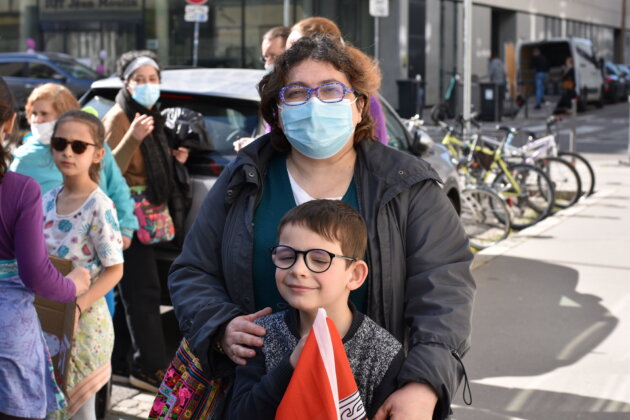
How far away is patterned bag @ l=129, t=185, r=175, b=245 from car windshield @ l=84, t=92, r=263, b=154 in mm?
701

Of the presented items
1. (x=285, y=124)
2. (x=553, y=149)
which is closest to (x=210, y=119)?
(x=285, y=124)

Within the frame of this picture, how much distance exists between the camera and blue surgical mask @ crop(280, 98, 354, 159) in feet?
8.56

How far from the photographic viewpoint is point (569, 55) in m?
34.3

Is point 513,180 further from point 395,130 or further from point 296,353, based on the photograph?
point 296,353

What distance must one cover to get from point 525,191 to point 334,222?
9.10 meters

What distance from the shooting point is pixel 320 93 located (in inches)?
104

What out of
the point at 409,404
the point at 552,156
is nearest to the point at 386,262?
the point at 409,404

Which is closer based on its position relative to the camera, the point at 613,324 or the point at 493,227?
the point at 613,324

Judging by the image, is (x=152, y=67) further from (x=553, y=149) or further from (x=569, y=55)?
(x=569, y=55)

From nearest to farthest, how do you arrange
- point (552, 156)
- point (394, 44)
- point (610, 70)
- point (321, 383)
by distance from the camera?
point (321, 383), point (552, 156), point (394, 44), point (610, 70)

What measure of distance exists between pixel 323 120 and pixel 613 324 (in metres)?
4.49

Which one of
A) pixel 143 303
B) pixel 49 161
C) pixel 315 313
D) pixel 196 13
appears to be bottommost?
pixel 143 303

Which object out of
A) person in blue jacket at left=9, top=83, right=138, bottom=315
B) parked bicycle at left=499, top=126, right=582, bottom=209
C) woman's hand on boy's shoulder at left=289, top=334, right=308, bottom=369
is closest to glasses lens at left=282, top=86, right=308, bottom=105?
woman's hand on boy's shoulder at left=289, top=334, right=308, bottom=369

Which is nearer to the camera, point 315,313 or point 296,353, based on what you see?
point 296,353
